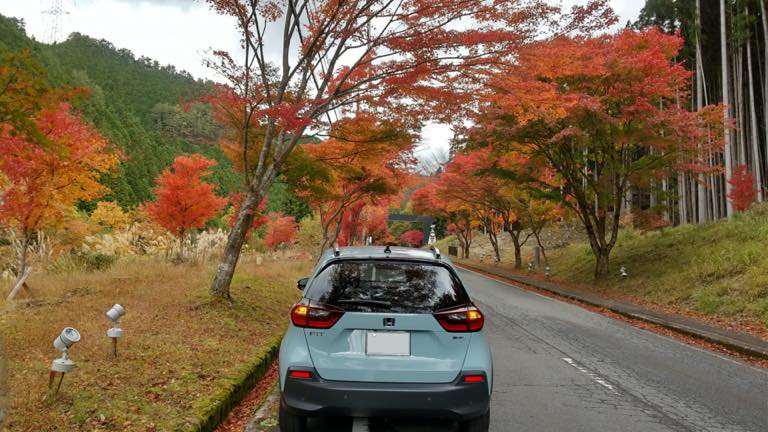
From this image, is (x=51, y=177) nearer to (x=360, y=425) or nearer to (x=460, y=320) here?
(x=360, y=425)

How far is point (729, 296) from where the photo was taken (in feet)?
37.4

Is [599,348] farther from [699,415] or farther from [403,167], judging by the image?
[403,167]

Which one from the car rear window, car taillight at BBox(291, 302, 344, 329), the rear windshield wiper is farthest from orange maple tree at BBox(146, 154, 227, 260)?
the rear windshield wiper

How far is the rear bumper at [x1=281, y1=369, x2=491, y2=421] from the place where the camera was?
324 cm

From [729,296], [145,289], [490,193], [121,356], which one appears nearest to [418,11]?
[121,356]

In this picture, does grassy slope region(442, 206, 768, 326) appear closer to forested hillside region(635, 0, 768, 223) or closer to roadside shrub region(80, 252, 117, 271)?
forested hillside region(635, 0, 768, 223)

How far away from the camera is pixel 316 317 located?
11.1 ft

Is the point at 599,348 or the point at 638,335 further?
the point at 638,335

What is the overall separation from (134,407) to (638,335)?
27.8 ft

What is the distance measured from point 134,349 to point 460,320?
13.0 ft

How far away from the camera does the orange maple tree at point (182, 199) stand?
20.9 meters

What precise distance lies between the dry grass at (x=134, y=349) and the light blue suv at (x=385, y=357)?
1111 millimetres

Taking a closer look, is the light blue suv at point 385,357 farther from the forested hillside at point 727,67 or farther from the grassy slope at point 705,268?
the forested hillside at point 727,67

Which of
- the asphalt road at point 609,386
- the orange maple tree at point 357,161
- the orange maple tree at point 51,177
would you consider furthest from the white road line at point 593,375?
the orange maple tree at point 51,177
